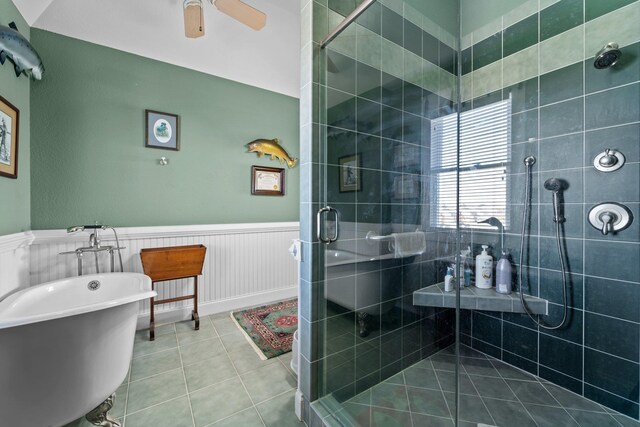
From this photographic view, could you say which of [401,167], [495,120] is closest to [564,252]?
[495,120]

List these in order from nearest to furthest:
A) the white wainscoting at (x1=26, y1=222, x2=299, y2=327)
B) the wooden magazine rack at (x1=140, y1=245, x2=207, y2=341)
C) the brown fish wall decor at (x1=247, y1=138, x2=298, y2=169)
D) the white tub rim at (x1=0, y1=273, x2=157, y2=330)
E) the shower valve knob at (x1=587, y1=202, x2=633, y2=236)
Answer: the white tub rim at (x1=0, y1=273, x2=157, y2=330) → the shower valve knob at (x1=587, y1=202, x2=633, y2=236) → the white wainscoting at (x1=26, y1=222, x2=299, y2=327) → the wooden magazine rack at (x1=140, y1=245, x2=207, y2=341) → the brown fish wall decor at (x1=247, y1=138, x2=298, y2=169)

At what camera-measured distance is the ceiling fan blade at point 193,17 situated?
5.55 feet

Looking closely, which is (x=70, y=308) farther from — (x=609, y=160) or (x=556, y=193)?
(x=609, y=160)

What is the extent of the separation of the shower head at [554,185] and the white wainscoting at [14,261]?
3.36 m

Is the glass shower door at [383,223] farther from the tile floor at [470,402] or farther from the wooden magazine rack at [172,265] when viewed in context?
the wooden magazine rack at [172,265]

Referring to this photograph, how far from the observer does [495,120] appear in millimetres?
1869

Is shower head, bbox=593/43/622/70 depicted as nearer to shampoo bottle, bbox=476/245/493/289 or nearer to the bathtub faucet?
shampoo bottle, bbox=476/245/493/289

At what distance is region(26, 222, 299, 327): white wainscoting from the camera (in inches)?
84.0

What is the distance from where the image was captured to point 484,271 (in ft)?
6.19

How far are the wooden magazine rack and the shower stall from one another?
145cm

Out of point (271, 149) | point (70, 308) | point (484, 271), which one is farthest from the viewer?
point (271, 149)

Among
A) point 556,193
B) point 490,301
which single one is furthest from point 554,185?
point 490,301

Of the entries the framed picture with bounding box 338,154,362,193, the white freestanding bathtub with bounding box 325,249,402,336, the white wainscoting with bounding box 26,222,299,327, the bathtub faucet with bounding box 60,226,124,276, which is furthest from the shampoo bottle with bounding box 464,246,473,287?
the bathtub faucet with bounding box 60,226,124,276

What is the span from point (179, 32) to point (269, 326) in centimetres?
275
